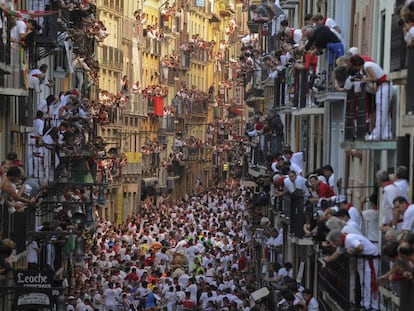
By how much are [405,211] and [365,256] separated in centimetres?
366

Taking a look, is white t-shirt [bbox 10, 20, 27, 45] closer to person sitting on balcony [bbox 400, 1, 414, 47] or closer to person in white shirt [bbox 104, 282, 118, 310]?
person in white shirt [bbox 104, 282, 118, 310]

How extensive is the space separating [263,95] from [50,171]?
25.7m

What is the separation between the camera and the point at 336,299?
93.8 ft

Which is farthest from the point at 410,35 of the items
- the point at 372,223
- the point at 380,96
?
the point at 372,223

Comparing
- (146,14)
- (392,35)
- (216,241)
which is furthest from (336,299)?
(146,14)

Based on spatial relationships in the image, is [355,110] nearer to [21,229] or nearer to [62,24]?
[21,229]

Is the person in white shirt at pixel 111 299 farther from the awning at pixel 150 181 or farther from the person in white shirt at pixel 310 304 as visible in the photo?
the awning at pixel 150 181

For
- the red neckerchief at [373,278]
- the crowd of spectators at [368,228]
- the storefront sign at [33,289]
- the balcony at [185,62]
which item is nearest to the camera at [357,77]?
the crowd of spectators at [368,228]

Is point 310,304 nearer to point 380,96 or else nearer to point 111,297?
point 380,96

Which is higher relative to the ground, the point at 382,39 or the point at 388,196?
the point at 382,39

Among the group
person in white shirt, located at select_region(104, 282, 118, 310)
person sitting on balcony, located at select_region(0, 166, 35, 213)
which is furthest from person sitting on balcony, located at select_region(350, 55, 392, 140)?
person in white shirt, located at select_region(104, 282, 118, 310)

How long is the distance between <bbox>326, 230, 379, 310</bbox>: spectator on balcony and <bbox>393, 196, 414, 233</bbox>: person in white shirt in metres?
2.94

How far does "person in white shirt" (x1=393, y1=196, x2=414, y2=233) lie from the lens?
2125 cm

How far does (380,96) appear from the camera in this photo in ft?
84.3
